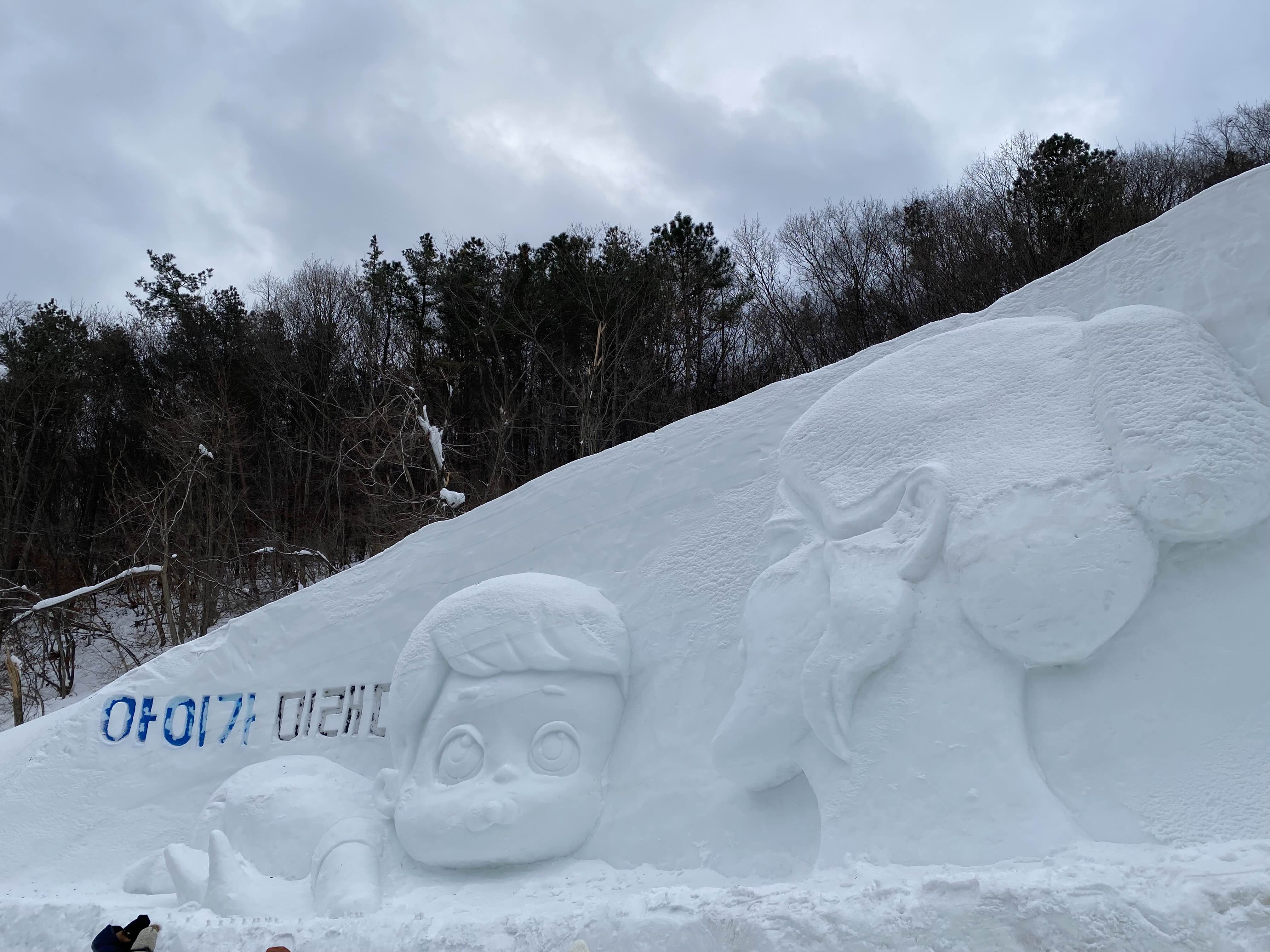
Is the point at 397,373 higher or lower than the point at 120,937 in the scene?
higher

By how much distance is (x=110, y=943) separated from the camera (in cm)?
257

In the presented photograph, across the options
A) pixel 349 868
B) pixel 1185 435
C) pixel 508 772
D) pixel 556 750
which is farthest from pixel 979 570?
pixel 349 868

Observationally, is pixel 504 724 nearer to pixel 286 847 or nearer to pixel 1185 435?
pixel 286 847

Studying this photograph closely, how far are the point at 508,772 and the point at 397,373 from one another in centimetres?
1278

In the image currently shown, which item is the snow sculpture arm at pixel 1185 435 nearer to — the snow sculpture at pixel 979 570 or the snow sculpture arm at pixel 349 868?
the snow sculpture at pixel 979 570

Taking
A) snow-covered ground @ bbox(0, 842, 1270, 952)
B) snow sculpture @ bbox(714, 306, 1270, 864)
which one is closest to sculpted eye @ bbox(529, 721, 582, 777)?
snow-covered ground @ bbox(0, 842, 1270, 952)

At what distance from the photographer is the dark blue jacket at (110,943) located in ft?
8.37

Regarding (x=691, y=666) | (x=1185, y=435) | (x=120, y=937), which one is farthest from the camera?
(x=691, y=666)

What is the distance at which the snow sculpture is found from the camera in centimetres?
225

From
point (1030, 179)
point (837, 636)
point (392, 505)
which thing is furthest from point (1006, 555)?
point (1030, 179)

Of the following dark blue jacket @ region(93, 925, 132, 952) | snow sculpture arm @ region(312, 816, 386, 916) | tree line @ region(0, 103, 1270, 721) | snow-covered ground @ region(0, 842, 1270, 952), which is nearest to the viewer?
snow-covered ground @ region(0, 842, 1270, 952)

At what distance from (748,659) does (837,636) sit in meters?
0.35

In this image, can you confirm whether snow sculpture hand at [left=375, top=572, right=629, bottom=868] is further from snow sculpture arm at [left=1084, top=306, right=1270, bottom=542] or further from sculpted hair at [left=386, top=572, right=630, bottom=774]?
snow sculpture arm at [left=1084, top=306, right=1270, bottom=542]

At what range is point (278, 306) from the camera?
17.4m
